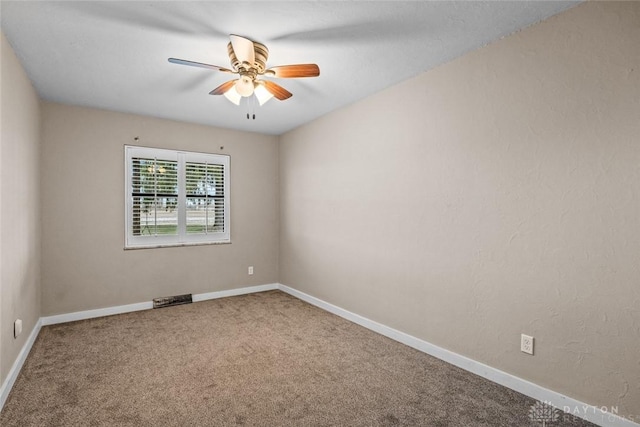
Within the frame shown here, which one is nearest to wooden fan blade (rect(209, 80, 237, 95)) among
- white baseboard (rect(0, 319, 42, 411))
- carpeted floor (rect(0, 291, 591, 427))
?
carpeted floor (rect(0, 291, 591, 427))

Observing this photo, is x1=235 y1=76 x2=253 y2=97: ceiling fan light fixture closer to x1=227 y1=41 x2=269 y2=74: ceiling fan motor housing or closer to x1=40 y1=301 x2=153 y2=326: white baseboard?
x1=227 y1=41 x2=269 y2=74: ceiling fan motor housing

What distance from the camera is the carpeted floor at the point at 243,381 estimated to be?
2.04 metres

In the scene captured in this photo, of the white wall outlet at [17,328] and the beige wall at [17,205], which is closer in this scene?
the beige wall at [17,205]

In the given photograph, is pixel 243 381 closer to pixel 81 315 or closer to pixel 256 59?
pixel 256 59

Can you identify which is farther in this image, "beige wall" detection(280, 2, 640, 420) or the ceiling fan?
the ceiling fan

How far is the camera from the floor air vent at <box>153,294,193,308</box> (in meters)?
4.30

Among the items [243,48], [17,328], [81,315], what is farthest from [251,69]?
[81,315]

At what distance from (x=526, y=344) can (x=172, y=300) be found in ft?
13.4

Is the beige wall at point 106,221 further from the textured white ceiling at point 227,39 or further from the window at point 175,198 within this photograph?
the textured white ceiling at point 227,39

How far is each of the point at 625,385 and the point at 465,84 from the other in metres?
2.28

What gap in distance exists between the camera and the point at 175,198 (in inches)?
177

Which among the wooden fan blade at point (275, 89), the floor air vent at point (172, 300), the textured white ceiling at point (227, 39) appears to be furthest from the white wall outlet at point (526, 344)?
the floor air vent at point (172, 300)

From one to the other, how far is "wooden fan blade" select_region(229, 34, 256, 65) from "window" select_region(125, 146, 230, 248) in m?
2.65

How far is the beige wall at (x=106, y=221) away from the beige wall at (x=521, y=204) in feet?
7.18
